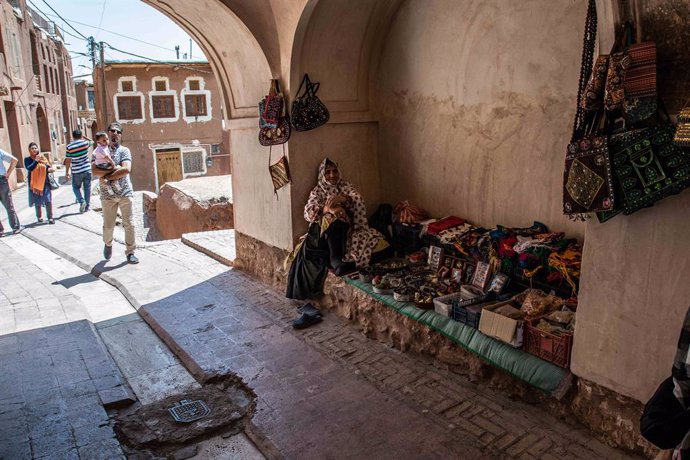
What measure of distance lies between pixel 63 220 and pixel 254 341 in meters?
8.34

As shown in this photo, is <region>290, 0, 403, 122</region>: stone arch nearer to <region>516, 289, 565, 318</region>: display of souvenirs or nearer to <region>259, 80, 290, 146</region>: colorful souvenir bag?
<region>259, 80, 290, 146</region>: colorful souvenir bag

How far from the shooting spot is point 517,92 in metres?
4.87

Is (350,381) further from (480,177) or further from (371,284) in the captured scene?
(480,177)

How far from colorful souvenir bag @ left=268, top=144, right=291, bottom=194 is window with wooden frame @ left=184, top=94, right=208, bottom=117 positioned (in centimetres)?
2192

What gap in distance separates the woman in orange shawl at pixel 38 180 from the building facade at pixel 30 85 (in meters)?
6.87

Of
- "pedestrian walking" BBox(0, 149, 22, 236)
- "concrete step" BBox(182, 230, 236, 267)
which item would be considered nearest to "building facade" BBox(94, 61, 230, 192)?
"pedestrian walking" BBox(0, 149, 22, 236)

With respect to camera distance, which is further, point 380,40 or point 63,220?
point 63,220

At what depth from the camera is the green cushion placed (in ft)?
11.9

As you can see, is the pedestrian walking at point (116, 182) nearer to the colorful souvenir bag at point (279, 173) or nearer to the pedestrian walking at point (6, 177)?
the colorful souvenir bag at point (279, 173)

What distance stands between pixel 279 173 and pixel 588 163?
399 cm

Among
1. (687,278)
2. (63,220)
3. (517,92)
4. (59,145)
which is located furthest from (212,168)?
(687,278)

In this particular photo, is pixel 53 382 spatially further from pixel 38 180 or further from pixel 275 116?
pixel 38 180

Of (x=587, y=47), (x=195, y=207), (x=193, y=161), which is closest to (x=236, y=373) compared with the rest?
(x=587, y=47)

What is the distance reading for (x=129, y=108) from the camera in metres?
25.7
